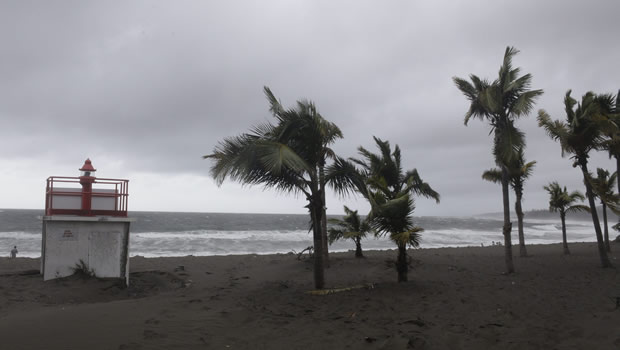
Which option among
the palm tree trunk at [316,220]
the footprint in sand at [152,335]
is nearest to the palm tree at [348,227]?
the palm tree trunk at [316,220]

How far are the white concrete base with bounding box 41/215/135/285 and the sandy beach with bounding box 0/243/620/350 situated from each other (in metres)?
0.46

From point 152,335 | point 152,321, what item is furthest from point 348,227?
point 152,335

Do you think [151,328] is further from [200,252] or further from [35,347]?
[200,252]

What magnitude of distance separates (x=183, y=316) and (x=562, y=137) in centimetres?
1048

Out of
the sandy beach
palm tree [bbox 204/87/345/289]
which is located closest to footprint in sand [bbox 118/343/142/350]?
the sandy beach

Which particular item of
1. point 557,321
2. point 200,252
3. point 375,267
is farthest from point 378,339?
point 200,252

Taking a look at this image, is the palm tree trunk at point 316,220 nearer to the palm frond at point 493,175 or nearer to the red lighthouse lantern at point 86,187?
the red lighthouse lantern at point 86,187

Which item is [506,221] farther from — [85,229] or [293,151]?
[85,229]

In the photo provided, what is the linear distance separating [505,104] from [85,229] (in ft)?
39.1

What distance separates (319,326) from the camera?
6637 millimetres

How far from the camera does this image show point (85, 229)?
36.2ft

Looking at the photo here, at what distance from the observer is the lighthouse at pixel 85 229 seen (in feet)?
35.2

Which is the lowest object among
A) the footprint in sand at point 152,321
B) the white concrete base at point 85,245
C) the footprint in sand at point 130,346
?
the footprint in sand at point 130,346

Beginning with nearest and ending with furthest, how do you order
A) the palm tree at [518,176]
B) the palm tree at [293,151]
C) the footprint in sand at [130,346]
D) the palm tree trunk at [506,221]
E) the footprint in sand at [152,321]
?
the footprint in sand at [130,346] → the footprint in sand at [152,321] → the palm tree at [293,151] → the palm tree trunk at [506,221] → the palm tree at [518,176]
